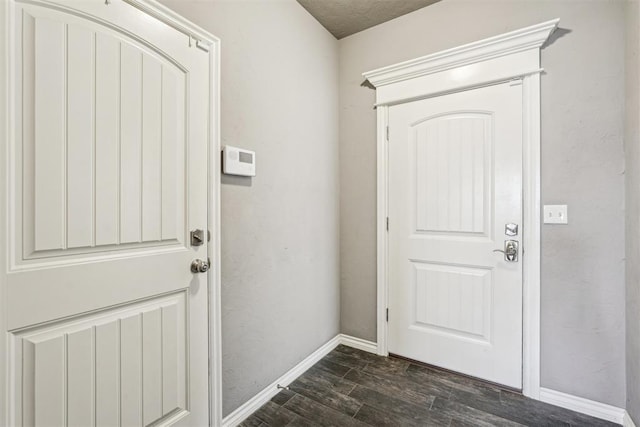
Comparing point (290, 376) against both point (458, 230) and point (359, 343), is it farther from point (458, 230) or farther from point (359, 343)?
point (458, 230)

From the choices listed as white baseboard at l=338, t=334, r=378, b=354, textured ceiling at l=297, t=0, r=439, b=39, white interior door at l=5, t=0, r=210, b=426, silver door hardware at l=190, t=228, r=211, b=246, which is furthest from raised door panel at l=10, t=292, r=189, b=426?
textured ceiling at l=297, t=0, r=439, b=39

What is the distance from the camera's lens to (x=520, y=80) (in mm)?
1845

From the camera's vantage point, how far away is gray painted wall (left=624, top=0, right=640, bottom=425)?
1.42m

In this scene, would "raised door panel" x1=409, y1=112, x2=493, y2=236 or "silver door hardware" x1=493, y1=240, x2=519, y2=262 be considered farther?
"raised door panel" x1=409, y1=112, x2=493, y2=236

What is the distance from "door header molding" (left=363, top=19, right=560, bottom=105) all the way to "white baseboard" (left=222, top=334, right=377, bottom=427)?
2.02m

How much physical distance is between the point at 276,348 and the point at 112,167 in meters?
1.42

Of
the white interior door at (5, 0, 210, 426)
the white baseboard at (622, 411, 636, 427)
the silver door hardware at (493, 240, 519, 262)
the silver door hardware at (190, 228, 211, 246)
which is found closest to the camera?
the white interior door at (5, 0, 210, 426)

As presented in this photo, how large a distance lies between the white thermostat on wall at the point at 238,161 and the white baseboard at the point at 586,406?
2238 millimetres

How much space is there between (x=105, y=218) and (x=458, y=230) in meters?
2.06

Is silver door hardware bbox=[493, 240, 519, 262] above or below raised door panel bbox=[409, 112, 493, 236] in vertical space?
below

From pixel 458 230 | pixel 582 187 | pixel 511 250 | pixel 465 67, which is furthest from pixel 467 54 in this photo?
pixel 511 250

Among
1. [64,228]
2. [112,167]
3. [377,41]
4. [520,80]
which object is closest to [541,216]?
[520,80]

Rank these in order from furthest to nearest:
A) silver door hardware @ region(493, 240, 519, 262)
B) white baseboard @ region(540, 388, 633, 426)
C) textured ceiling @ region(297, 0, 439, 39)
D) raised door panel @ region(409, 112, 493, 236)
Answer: textured ceiling @ region(297, 0, 439, 39), raised door panel @ region(409, 112, 493, 236), silver door hardware @ region(493, 240, 519, 262), white baseboard @ region(540, 388, 633, 426)

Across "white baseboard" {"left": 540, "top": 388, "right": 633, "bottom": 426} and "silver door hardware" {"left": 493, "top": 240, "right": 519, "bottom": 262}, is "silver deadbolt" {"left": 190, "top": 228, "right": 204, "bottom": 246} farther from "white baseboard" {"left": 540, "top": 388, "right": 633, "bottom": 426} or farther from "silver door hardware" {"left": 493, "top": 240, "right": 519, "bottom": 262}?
"white baseboard" {"left": 540, "top": 388, "right": 633, "bottom": 426}
